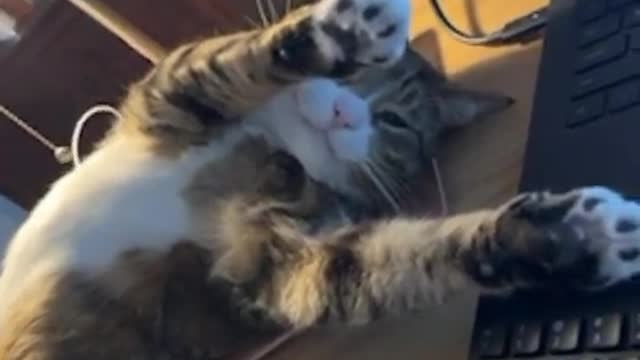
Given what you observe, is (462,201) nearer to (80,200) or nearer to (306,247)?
(306,247)

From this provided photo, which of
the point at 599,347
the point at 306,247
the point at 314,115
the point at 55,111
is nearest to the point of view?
the point at 599,347

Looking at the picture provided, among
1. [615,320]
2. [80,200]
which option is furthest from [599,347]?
[80,200]

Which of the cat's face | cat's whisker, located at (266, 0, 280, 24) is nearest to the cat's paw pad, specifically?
the cat's face

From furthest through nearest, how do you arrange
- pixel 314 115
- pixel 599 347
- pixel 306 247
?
1. pixel 314 115
2. pixel 306 247
3. pixel 599 347

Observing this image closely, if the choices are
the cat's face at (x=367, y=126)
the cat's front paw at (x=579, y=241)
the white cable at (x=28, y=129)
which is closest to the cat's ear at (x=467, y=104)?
the cat's face at (x=367, y=126)

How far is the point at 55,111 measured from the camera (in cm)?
167

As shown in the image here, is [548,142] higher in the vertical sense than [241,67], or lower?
lower

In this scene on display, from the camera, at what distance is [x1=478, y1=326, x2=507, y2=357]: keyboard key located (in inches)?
30.7

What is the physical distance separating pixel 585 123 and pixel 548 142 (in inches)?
1.1

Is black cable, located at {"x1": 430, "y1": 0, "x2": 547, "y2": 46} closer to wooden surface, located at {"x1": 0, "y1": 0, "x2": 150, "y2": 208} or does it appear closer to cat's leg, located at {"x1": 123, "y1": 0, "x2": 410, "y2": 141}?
cat's leg, located at {"x1": 123, "y1": 0, "x2": 410, "y2": 141}

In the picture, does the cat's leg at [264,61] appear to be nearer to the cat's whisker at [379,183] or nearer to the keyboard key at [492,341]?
the cat's whisker at [379,183]

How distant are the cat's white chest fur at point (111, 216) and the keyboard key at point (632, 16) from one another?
1.19 ft

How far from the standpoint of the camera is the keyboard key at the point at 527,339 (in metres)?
0.76

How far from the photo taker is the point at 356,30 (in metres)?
0.94
